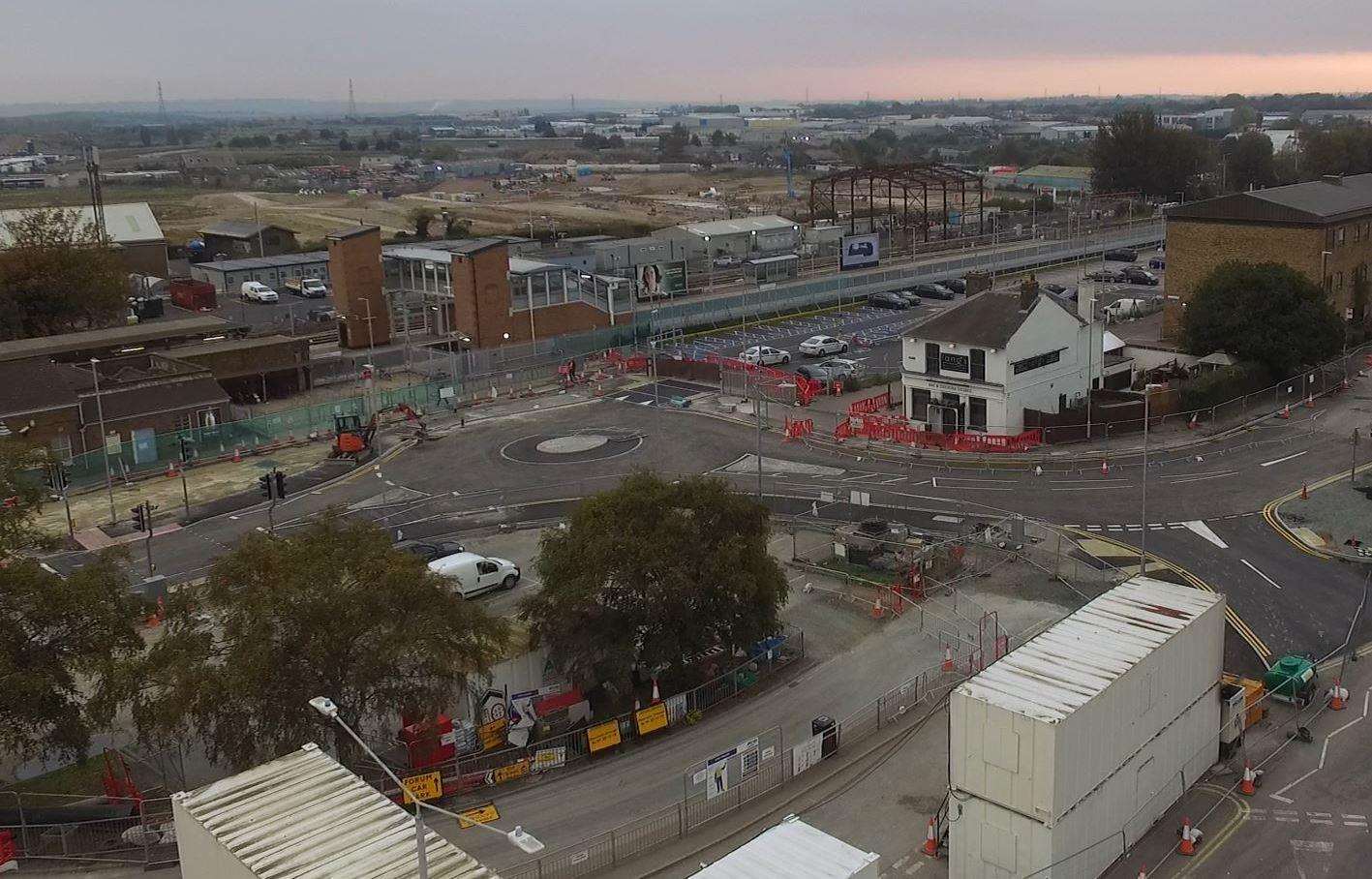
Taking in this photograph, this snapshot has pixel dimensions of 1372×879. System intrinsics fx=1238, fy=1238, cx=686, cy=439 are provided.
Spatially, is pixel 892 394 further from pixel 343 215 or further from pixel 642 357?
pixel 343 215

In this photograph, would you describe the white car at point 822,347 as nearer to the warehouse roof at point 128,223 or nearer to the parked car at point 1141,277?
the parked car at point 1141,277

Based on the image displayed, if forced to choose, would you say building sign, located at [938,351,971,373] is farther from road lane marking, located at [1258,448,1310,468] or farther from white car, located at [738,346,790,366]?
white car, located at [738,346,790,366]

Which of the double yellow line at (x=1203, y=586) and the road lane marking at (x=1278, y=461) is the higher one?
the road lane marking at (x=1278, y=461)

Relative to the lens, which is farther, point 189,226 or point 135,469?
point 189,226

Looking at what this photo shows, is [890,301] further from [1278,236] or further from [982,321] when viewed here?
[982,321]

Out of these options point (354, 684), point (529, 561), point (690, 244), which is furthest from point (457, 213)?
point (354, 684)

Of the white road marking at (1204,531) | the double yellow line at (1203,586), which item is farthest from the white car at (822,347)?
the white road marking at (1204,531)

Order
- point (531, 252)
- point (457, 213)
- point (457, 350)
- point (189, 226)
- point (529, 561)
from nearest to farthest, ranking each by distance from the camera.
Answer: point (529, 561) → point (457, 350) → point (531, 252) → point (189, 226) → point (457, 213)
